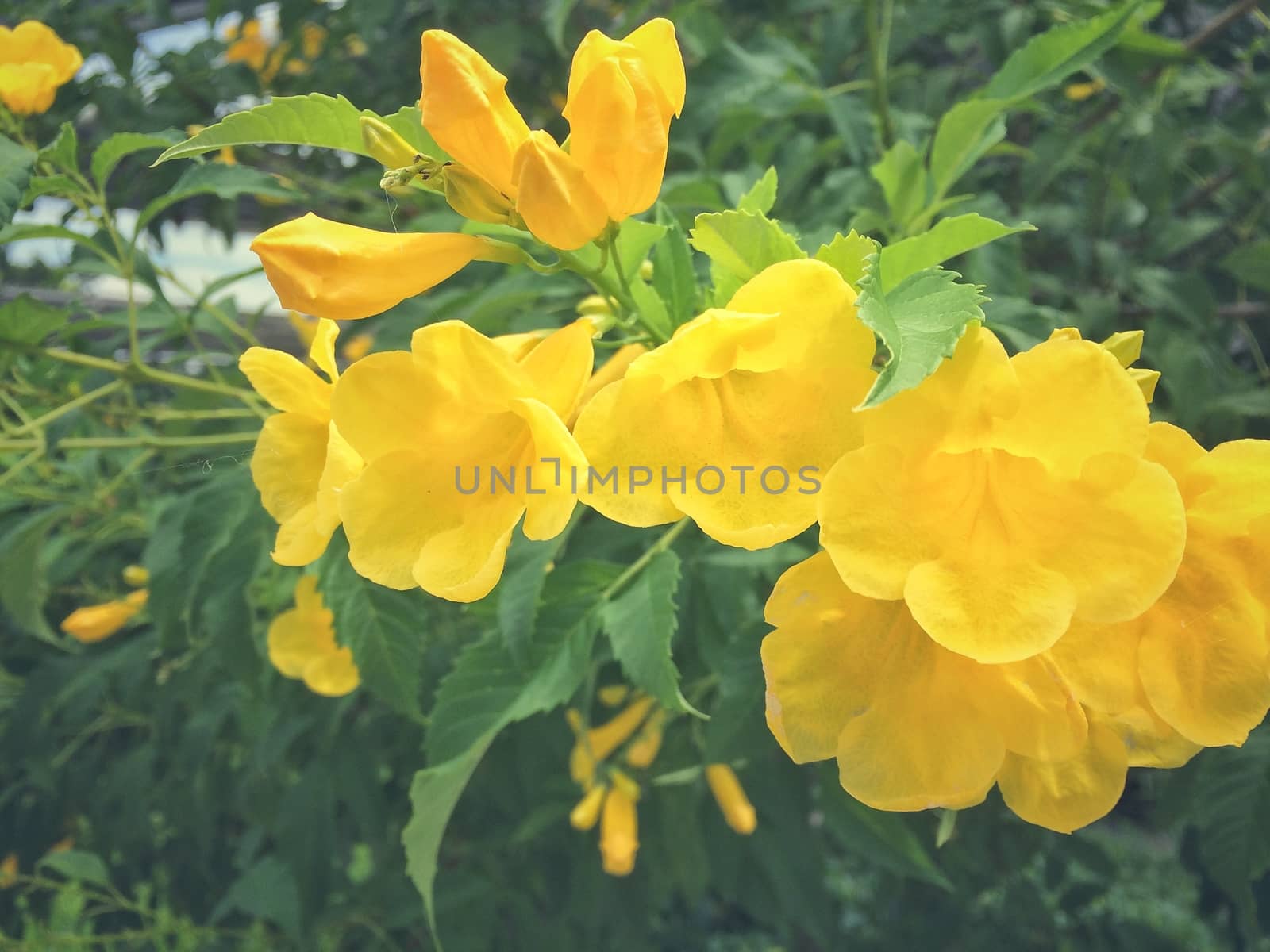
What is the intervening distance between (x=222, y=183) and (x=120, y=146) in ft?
0.42

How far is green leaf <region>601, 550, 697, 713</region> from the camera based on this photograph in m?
0.92

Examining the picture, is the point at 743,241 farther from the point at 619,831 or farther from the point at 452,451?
the point at 619,831

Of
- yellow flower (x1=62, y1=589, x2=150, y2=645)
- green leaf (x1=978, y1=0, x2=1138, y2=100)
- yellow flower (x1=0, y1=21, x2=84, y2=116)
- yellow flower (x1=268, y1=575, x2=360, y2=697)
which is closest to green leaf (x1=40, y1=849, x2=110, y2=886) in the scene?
yellow flower (x1=62, y1=589, x2=150, y2=645)

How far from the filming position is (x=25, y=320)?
4.40 feet

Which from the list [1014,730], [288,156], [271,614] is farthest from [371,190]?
[1014,730]

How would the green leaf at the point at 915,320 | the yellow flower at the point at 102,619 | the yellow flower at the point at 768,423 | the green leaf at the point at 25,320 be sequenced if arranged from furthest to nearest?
the yellow flower at the point at 102,619 < the green leaf at the point at 25,320 < the yellow flower at the point at 768,423 < the green leaf at the point at 915,320

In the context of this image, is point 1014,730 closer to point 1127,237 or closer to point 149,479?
point 1127,237

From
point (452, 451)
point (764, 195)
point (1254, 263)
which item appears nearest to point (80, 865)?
point (452, 451)

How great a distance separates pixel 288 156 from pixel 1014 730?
275cm

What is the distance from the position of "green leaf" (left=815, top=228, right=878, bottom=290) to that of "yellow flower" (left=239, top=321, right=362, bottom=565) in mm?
449

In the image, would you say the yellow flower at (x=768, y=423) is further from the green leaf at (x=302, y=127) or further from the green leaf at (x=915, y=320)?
the green leaf at (x=302, y=127)

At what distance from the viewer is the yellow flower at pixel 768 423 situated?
0.60 metres

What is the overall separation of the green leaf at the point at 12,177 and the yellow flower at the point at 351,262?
0.44 metres

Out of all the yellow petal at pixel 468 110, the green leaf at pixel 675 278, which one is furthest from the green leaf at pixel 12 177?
the green leaf at pixel 675 278
